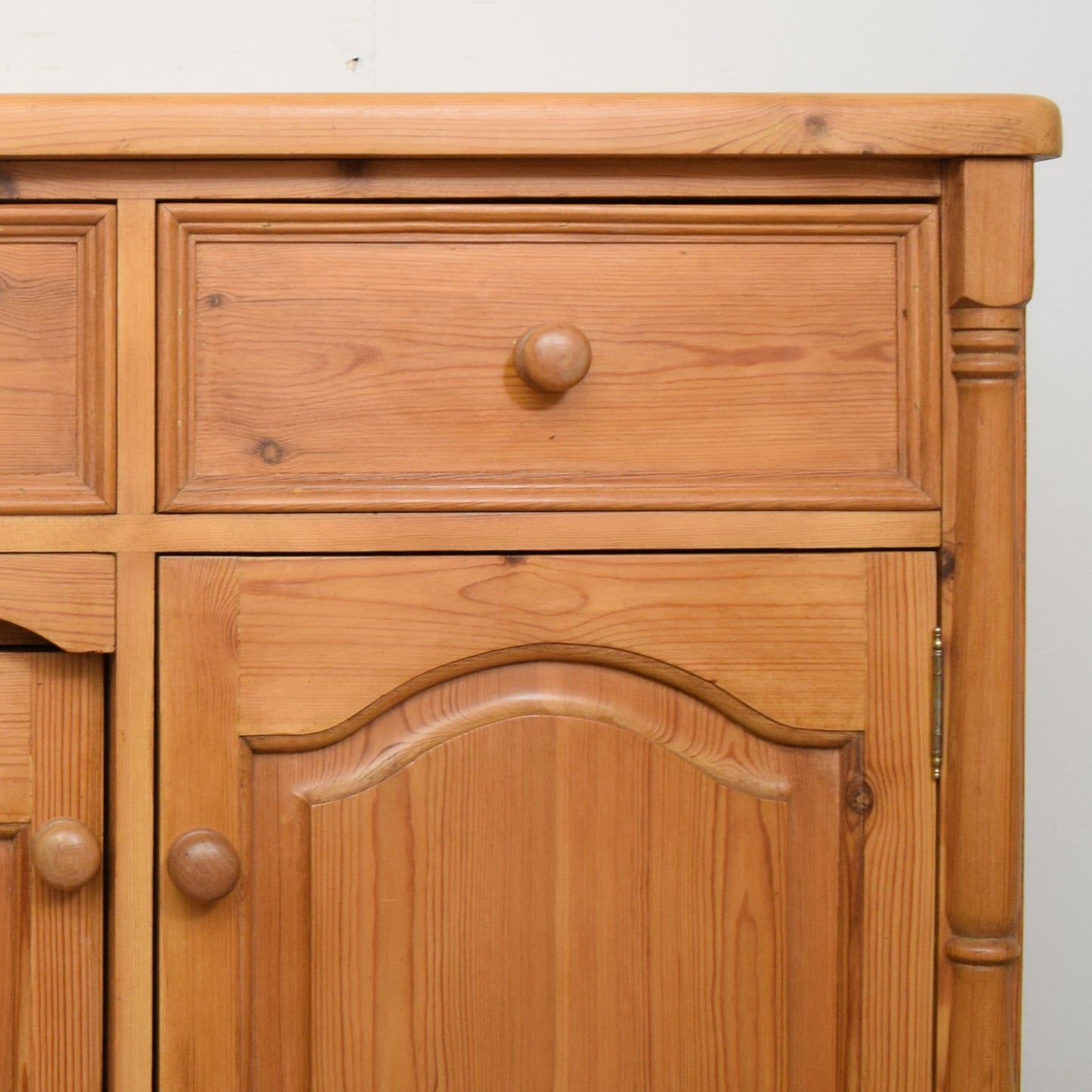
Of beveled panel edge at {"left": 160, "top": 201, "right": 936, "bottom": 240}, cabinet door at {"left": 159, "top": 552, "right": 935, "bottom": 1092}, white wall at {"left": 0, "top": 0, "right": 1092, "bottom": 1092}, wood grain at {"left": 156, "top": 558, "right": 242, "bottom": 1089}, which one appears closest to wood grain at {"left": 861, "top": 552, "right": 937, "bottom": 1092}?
cabinet door at {"left": 159, "top": 552, "right": 935, "bottom": 1092}

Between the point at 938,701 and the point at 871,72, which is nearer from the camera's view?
the point at 938,701

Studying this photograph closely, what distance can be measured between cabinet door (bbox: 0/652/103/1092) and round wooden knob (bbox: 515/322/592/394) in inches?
12.4

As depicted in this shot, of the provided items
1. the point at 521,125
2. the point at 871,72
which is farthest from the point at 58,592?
the point at 871,72

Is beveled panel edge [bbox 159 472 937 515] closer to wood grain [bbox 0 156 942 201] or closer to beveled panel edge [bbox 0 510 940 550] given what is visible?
beveled panel edge [bbox 0 510 940 550]

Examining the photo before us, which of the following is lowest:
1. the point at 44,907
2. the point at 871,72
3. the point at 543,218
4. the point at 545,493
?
the point at 44,907

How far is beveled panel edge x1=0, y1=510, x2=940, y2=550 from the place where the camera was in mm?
602

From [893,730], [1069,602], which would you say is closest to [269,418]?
[893,730]

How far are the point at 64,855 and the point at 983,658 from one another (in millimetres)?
523

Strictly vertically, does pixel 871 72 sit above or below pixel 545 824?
above

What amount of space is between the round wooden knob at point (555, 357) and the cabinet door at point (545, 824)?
11cm

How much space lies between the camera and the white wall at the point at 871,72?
103 centimetres

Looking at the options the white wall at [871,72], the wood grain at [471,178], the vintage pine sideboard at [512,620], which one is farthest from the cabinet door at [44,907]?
the white wall at [871,72]

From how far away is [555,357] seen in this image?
23.0 inches

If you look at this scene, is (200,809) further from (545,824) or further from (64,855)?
(545,824)
